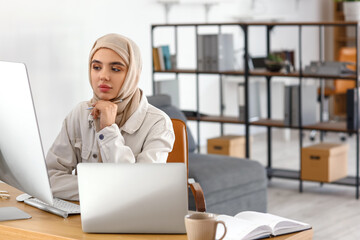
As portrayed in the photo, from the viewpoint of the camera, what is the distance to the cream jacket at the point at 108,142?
2.29 meters

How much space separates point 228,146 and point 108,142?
134 inches

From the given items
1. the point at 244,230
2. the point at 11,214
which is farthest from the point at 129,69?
the point at 244,230

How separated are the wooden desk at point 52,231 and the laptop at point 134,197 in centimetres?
2

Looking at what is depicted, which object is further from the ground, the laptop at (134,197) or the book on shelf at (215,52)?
the book on shelf at (215,52)

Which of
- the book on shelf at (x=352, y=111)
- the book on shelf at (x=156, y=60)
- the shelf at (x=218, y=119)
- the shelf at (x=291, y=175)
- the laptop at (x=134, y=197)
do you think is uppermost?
the book on shelf at (x=156, y=60)

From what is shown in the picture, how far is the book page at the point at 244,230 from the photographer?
69.1 inches

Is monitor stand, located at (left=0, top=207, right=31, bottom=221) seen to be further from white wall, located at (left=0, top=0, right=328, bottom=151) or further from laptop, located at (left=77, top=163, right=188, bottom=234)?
white wall, located at (left=0, top=0, right=328, bottom=151)

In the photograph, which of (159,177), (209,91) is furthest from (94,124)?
(209,91)

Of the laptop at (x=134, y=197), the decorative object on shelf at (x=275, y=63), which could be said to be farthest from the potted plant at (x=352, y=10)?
the laptop at (x=134, y=197)

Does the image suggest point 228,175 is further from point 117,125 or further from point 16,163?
point 16,163

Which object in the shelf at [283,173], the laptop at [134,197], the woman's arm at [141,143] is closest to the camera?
the laptop at [134,197]

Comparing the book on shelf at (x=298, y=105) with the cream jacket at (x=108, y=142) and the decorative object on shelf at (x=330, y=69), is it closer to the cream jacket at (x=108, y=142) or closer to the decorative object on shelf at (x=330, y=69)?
the decorative object on shelf at (x=330, y=69)

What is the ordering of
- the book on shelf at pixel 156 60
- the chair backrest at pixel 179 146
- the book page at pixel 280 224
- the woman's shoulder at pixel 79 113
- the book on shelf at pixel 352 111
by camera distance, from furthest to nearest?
the book on shelf at pixel 156 60, the book on shelf at pixel 352 111, the chair backrest at pixel 179 146, the woman's shoulder at pixel 79 113, the book page at pixel 280 224

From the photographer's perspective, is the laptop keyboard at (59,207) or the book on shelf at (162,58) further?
the book on shelf at (162,58)
